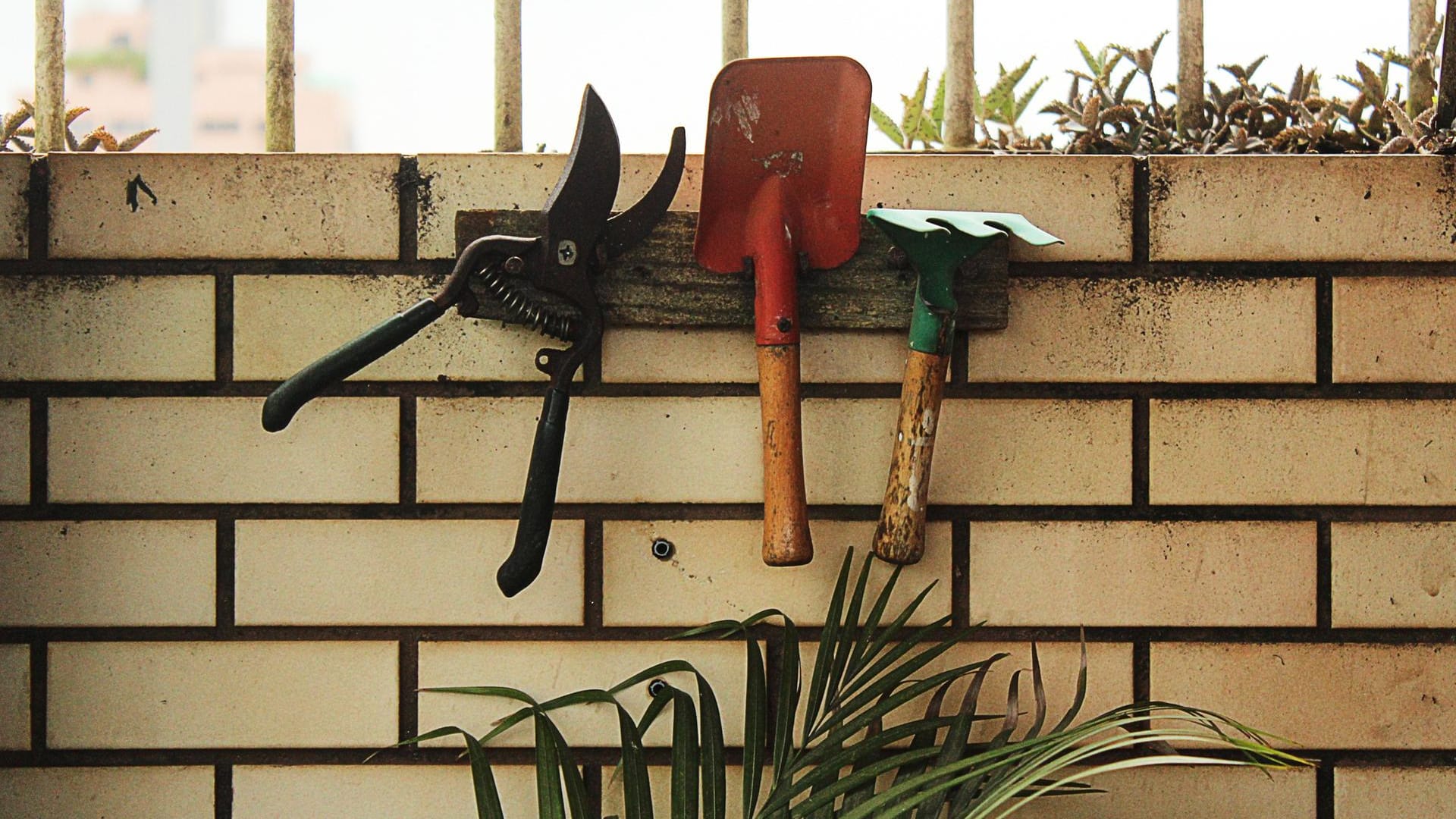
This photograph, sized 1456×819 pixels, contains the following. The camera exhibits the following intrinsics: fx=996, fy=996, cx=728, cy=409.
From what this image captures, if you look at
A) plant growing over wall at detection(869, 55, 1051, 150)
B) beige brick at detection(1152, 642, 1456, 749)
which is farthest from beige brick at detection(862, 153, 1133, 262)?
beige brick at detection(1152, 642, 1456, 749)

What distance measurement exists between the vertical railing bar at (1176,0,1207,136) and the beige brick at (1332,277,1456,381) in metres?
0.23

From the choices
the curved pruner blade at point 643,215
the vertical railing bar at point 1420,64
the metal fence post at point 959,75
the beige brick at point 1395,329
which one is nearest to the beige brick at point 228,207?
the curved pruner blade at point 643,215

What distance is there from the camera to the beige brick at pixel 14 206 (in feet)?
3.27

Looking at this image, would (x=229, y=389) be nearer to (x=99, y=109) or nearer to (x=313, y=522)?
(x=313, y=522)

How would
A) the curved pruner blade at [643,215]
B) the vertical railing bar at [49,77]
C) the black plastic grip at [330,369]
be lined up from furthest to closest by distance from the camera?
the vertical railing bar at [49,77], the curved pruner blade at [643,215], the black plastic grip at [330,369]

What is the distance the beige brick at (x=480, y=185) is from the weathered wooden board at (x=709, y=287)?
0.09 ft

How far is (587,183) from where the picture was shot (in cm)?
92

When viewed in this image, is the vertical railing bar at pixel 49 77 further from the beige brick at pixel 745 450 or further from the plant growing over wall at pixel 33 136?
the beige brick at pixel 745 450

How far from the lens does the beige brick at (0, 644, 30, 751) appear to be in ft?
3.29

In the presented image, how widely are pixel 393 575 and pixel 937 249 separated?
2.06 ft

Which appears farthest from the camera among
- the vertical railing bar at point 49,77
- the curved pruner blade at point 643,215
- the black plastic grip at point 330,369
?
the vertical railing bar at point 49,77

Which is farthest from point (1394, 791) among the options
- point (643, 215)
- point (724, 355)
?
point (643, 215)

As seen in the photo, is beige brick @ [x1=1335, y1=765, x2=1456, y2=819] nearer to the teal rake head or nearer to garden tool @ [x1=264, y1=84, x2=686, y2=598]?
the teal rake head

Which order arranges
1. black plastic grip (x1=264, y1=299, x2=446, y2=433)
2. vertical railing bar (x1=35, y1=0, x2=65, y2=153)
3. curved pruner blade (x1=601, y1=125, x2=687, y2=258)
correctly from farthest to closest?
vertical railing bar (x1=35, y1=0, x2=65, y2=153), curved pruner blade (x1=601, y1=125, x2=687, y2=258), black plastic grip (x1=264, y1=299, x2=446, y2=433)
